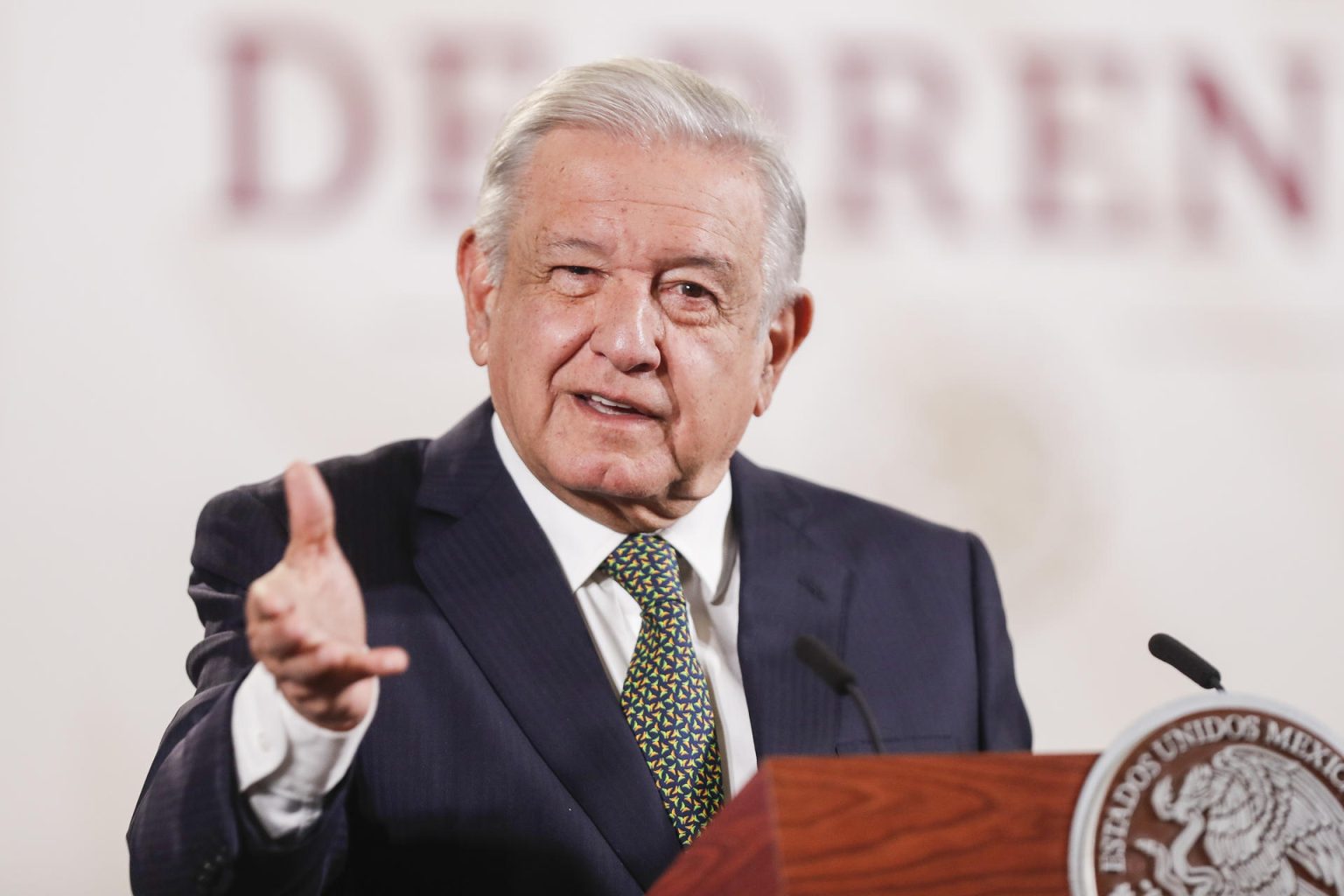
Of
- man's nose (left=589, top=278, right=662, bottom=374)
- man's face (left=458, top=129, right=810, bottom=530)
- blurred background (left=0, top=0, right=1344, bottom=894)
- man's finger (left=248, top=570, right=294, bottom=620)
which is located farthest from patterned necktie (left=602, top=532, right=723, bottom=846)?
blurred background (left=0, top=0, right=1344, bottom=894)

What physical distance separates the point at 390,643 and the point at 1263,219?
200 centimetres

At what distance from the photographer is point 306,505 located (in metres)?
1.27

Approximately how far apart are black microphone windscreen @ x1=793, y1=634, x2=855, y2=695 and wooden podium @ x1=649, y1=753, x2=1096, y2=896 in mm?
184

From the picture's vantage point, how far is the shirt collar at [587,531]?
6.45ft

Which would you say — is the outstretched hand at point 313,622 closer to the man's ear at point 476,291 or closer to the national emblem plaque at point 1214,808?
the national emblem plaque at point 1214,808

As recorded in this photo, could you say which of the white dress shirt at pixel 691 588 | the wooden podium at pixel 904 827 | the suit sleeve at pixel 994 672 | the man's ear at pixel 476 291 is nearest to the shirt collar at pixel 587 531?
the white dress shirt at pixel 691 588

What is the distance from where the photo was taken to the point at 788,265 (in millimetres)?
2141

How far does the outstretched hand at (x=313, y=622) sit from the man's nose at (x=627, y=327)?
2.12ft

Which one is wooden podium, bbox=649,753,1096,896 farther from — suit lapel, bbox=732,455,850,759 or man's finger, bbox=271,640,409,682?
suit lapel, bbox=732,455,850,759

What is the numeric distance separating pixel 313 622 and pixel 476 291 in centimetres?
90

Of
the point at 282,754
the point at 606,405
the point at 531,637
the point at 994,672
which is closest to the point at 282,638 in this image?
the point at 282,754

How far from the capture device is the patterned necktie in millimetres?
1779

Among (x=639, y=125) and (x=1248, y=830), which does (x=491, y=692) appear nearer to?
(x=639, y=125)

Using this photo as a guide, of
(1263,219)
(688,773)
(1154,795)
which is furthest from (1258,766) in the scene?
(1263,219)
